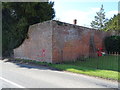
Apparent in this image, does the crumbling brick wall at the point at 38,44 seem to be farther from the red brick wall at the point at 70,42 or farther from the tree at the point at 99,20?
the tree at the point at 99,20

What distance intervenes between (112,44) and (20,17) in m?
11.8

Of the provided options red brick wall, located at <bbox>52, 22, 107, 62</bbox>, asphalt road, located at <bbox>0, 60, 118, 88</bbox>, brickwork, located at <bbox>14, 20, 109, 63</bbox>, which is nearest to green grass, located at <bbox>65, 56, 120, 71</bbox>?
red brick wall, located at <bbox>52, 22, 107, 62</bbox>

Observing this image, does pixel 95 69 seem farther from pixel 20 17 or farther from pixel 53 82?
pixel 20 17

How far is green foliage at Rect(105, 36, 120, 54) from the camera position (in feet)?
63.3

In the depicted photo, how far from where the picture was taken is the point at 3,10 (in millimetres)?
17609

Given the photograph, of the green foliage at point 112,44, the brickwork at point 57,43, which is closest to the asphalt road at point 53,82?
the brickwork at point 57,43

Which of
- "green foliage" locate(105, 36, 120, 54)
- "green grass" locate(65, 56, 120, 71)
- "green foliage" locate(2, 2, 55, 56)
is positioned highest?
"green foliage" locate(2, 2, 55, 56)

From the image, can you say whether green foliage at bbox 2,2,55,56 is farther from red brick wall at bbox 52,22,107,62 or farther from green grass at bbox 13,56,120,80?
green grass at bbox 13,56,120,80

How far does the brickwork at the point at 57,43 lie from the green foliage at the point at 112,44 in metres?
2.00

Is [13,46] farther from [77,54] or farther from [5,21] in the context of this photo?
[77,54]

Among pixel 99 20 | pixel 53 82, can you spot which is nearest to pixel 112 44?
pixel 53 82

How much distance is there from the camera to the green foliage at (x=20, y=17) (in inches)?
678

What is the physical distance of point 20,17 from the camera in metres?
18.1

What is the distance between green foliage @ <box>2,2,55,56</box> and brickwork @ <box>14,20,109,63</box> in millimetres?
910
